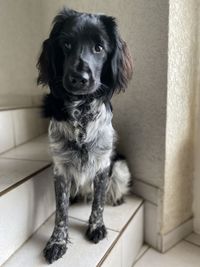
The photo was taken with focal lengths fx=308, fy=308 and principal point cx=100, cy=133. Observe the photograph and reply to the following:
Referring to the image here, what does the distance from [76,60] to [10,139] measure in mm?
805

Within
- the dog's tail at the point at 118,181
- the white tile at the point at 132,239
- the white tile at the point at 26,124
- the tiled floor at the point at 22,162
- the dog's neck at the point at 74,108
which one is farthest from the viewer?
the white tile at the point at 26,124

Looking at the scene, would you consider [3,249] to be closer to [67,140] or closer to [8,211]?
Answer: [8,211]

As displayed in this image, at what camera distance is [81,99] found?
1058 millimetres

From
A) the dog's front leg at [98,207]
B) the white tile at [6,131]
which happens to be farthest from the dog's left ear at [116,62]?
the white tile at [6,131]

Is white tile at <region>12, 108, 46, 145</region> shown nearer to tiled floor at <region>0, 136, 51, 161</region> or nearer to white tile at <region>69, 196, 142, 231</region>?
tiled floor at <region>0, 136, 51, 161</region>

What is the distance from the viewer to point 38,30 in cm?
187

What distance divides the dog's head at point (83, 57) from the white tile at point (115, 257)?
59cm

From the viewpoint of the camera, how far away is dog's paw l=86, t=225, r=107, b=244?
3.90 ft

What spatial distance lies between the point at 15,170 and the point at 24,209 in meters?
0.18

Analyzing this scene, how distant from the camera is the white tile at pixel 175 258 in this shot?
4.49ft

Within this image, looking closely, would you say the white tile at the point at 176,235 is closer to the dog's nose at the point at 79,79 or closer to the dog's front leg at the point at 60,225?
the dog's front leg at the point at 60,225

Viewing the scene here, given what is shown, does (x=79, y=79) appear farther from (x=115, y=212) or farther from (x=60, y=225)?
(x=115, y=212)

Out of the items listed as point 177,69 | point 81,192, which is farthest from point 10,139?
point 177,69

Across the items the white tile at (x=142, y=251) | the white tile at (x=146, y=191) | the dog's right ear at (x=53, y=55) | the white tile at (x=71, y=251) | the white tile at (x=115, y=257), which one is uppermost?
the dog's right ear at (x=53, y=55)
